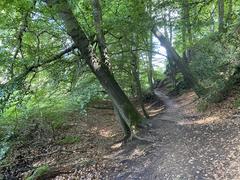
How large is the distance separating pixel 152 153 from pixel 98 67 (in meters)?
2.92

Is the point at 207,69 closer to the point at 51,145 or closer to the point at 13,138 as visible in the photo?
the point at 51,145

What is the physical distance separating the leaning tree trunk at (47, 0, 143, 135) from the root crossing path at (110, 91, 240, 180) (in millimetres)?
818

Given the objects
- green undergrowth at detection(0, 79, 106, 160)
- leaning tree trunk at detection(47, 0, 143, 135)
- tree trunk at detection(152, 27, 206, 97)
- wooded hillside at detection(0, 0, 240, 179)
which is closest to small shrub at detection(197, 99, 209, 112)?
wooded hillside at detection(0, 0, 240, 179)

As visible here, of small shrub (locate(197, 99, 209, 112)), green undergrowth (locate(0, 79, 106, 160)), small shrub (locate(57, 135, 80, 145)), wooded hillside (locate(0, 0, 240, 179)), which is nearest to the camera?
wooded hillside (locate(0, 0, 240, 179))

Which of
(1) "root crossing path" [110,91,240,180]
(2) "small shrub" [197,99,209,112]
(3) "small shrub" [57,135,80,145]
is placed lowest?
(1) "root crossing path" [110,91,240,180]

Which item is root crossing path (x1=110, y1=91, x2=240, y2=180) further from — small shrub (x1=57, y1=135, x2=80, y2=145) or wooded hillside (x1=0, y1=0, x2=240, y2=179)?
small shrub (x1=57, y1=135, x2=80, y2=145)

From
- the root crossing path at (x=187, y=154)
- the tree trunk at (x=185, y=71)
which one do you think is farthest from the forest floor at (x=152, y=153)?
the tree trunk at (x=185, y=71)

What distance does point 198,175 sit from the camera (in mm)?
5281

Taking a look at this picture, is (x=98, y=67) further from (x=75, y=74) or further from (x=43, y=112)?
(x=43, y=112)

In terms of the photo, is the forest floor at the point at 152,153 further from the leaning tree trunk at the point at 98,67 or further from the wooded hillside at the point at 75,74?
the leaning tree trunk at the point at 98,67

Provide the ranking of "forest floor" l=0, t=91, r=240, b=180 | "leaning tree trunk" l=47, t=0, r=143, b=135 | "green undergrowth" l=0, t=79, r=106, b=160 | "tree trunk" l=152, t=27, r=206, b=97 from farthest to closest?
"tree trunk" l=152, t=27, r=206, b=97 < "leaning tree trunk" l=47, t=0, r=143, b=135 < "green undergrowth" l=0, t=79, r=106, b=160 < "forest floor" l=0, t=91, r=240, b=180

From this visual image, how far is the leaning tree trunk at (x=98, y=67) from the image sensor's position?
25.9 ft

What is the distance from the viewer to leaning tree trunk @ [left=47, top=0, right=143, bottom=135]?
25.9ft

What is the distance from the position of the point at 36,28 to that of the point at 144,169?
5.04m
